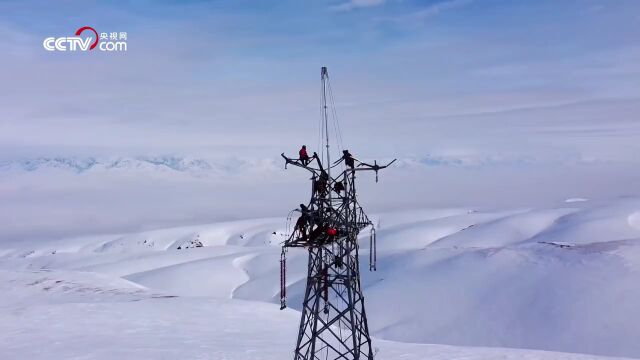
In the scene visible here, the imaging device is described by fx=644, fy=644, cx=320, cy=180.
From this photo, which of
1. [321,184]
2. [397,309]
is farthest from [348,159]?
[397,309]

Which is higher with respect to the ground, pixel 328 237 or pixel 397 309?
pixel 328 237

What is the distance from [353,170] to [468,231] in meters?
81.9

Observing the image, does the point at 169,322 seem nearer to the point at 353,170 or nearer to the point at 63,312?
the point at 63,312

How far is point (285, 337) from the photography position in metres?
38.0

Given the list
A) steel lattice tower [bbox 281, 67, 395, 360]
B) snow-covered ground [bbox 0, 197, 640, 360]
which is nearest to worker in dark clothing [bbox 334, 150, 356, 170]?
steel lattice tower [bbox 281, 67, 395, 360]

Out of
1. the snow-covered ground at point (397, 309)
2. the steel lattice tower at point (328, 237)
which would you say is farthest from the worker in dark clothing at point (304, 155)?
the snow-covered ground at point (397, 309)

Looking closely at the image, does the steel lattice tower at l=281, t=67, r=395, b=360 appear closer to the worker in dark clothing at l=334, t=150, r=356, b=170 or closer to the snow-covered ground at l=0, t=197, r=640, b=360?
the worker in dark clothing at l=334, t=150, r=356, b=170

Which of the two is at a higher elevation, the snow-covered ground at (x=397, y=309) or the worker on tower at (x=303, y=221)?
the worker on tower at (x=303, y=221)

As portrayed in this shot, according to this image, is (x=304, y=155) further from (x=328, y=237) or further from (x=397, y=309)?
(x=397, y=309)

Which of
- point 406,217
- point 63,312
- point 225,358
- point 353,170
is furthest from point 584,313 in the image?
point 406,217

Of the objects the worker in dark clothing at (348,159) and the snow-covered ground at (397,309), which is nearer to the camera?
the worker in dark clothing at (348,159)

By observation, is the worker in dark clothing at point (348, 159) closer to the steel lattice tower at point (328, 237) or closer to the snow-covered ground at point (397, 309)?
the steel lattice tower at point (328, 237)

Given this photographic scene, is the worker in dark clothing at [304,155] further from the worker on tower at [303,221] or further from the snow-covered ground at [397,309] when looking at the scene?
the snow-covered ground at [397,309]

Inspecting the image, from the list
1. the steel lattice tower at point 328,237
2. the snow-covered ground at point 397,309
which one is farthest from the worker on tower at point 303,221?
the snow-covered ground at point 397,309
